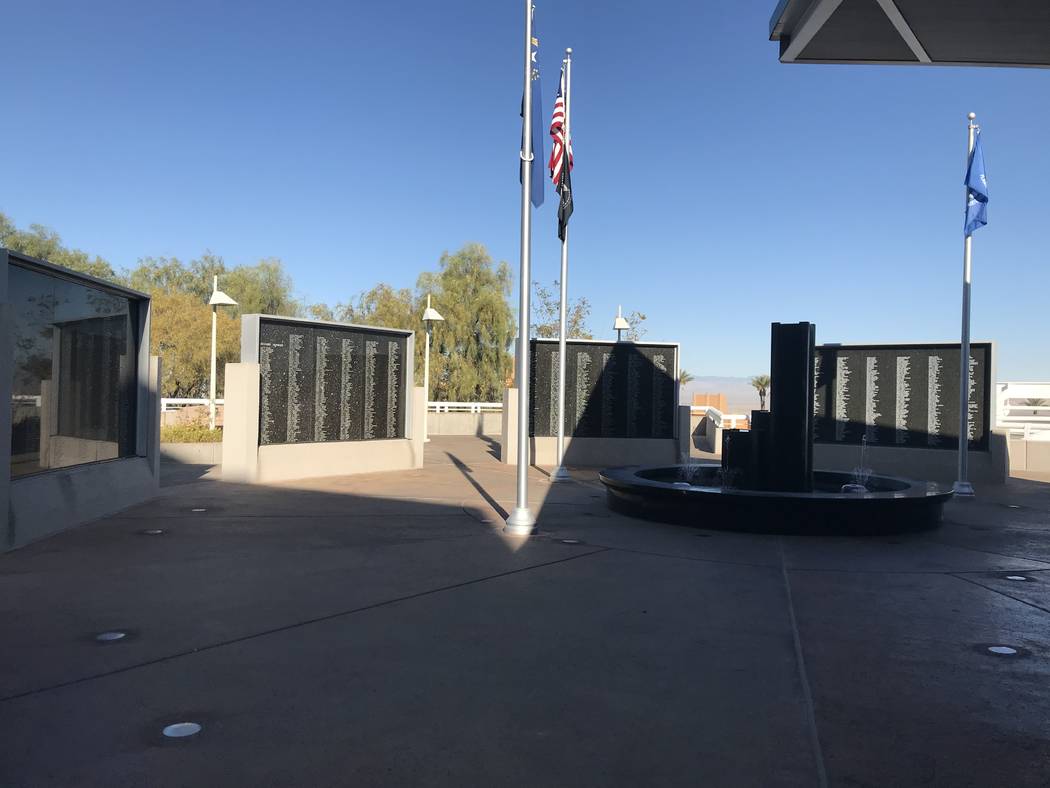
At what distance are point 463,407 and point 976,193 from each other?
2231cm

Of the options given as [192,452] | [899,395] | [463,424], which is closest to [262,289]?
[463,424]

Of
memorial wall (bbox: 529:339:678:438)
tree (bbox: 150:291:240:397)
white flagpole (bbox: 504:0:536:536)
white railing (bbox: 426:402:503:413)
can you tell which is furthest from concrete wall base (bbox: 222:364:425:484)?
tree (bbox: 150:291:240:397)

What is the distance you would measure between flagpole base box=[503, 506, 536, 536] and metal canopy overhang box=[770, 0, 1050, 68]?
5.47 metres

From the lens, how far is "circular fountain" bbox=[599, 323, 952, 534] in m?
9.11

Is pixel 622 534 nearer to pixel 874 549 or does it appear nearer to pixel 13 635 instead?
pixel 874 549

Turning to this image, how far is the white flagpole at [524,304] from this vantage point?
8750mm

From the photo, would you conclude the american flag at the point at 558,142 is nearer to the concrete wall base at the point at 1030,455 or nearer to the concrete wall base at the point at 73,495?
the concrete wall base at the point at 73,495

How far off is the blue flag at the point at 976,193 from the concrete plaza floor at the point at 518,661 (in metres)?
7.54

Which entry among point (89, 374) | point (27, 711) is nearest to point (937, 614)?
point (27, 711)

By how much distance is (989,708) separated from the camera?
4.00 m

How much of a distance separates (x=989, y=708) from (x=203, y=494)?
10772 millimetres

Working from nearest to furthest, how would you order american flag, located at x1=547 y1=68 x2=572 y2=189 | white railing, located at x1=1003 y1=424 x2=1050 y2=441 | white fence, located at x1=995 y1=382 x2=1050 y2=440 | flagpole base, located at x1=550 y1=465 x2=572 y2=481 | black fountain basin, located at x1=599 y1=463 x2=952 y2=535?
black fountain basin, located at x1=599 y1=463 x2=952 y2=535
american flag, located at x1=547 y1=68 x2=572 y2=189
flagpole base, located at x1=550 y1=465 x2=572 y2=481
white railing, located at x1=1003 y1=424 x2=1050 y2=441
white fence, located at x1=995 y1=382 x2=1050 y2=440

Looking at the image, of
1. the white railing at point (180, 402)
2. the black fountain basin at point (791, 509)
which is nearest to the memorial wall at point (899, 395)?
the black fountain basin at point (791, 509)

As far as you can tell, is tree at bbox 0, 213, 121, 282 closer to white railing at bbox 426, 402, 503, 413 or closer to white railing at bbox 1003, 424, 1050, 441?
white railing at bbox 426, 402, 503, 413
